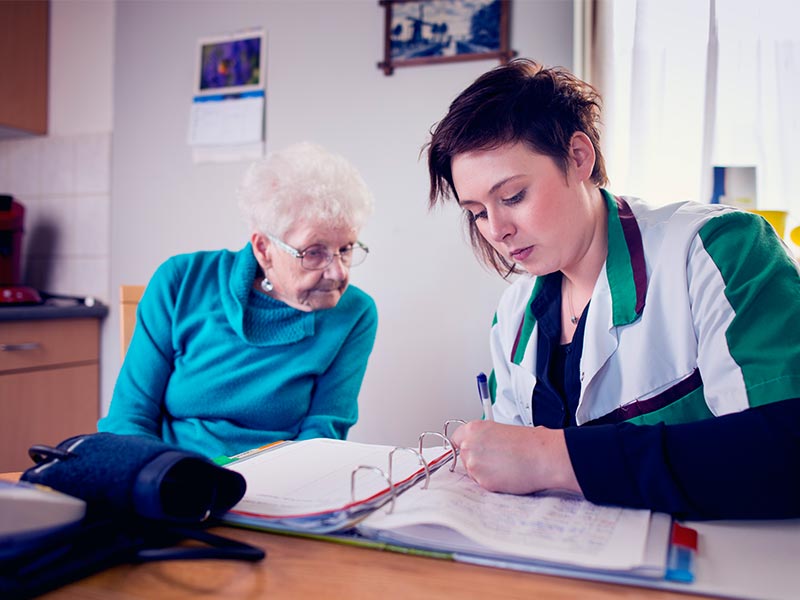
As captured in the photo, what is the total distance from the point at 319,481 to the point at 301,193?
37.0 inches

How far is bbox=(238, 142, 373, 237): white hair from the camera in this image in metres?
1.57

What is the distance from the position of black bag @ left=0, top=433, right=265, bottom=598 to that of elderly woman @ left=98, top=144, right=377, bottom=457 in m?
0.79

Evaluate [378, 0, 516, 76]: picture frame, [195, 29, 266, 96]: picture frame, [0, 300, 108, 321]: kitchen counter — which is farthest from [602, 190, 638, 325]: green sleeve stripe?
[0, 300, 108, 321]: kitchen counter

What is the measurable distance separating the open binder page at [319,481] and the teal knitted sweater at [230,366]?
0.50 m

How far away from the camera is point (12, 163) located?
2959mm

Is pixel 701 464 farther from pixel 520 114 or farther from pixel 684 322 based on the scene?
pixel 520 114

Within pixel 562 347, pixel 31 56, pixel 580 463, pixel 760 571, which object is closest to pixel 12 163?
pixel 31 56

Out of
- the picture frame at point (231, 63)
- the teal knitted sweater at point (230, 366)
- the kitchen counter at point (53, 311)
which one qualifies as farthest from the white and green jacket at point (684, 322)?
the kitchen counter at point (53, 311)

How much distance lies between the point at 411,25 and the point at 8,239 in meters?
1.82

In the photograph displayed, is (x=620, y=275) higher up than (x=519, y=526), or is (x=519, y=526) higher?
(x=620, y=275)

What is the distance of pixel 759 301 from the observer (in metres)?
0.82

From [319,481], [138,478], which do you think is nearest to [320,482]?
[319,481]

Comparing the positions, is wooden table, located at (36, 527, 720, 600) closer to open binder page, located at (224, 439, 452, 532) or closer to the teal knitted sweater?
open binder page, located at (224, 439, 452, 532)

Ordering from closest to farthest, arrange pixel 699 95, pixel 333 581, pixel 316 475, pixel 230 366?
pixel 333 581 → pixel 316 475 → pixel 230 366 → pixel 699 95
